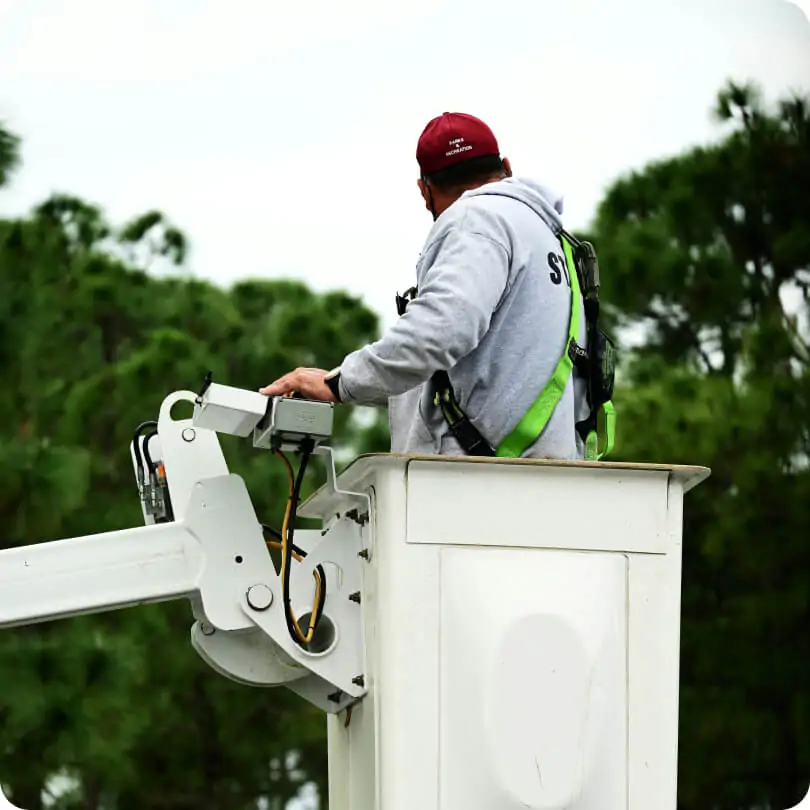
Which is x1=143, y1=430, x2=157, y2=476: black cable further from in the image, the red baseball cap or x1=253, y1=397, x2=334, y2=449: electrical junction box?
the red baseball cap

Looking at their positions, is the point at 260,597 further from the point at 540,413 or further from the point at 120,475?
the point at 120,475

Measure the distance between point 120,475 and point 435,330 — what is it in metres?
10.5

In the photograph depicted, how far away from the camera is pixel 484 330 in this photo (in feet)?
11.0

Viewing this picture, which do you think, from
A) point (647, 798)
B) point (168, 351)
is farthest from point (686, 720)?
point (647, 798)

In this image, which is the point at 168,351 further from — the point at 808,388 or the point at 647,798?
the point at 647,798

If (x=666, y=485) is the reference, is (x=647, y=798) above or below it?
below

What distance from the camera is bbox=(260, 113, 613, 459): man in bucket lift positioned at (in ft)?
10.8

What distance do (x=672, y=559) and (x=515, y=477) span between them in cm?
34

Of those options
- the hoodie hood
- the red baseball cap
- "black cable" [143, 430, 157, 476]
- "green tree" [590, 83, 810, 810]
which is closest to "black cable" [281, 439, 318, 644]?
"black cable" [143, 430, 157, 476]

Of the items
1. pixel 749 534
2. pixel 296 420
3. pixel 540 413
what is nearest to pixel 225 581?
pixel 296 420

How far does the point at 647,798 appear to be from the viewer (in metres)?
3.14

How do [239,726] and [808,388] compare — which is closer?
[808,388]

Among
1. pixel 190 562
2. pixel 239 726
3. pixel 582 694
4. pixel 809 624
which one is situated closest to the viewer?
pixel 582 694

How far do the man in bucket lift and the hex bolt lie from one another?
1.26 feet
